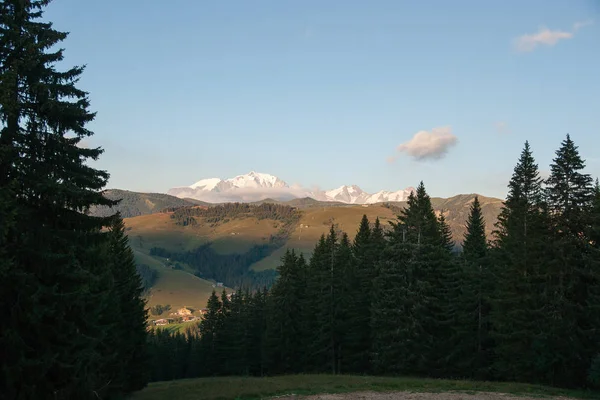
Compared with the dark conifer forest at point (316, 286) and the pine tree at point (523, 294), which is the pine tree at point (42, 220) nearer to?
the dark conifer forest at point (316, 286)

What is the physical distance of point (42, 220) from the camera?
1784cm

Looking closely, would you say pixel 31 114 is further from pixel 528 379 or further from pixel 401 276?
pixel 528 379

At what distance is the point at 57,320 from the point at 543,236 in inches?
1151

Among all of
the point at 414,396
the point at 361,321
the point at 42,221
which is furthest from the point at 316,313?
the point at 42,221

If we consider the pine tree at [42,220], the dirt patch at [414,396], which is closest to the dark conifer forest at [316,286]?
the pine tree at [42,220]

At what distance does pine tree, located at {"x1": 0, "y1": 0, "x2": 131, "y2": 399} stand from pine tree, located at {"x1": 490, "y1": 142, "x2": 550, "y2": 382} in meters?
26.9

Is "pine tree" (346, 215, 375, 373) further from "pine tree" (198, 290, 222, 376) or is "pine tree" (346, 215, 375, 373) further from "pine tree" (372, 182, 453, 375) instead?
"pine tree" (198, 290, 222, 376)

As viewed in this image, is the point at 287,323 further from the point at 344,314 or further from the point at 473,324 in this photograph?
Result: the point at 473,324

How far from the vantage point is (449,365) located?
40125mm

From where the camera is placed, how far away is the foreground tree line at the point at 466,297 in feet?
96.8

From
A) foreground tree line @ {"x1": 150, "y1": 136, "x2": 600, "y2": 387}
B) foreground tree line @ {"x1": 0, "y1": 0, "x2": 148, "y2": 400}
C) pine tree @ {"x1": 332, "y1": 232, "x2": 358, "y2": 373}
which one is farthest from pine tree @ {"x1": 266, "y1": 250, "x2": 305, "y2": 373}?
foreground tree line @ {"x1": 0, "y1": 0, "x2": 148, "y2": 400}

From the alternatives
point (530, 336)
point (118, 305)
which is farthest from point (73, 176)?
point (530, 336)

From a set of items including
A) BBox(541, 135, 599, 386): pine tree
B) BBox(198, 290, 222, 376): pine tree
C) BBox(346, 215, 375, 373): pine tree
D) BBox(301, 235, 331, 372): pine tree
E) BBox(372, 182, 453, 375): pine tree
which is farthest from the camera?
BBox(198, 290, 222, 376): pine tree

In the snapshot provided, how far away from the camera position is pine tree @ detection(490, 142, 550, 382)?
3090cm
